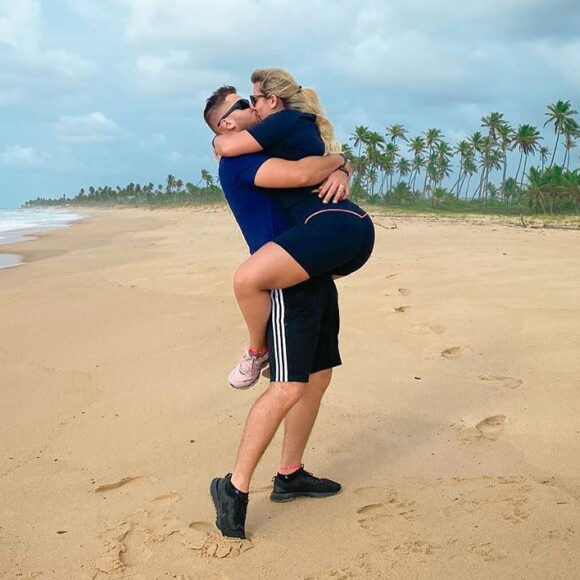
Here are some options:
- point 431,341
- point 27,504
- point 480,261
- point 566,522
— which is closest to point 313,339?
point 566,522

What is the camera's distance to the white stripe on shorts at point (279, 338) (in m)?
2.66

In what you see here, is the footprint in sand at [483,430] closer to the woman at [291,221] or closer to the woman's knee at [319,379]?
the woman's knee at [319,379]

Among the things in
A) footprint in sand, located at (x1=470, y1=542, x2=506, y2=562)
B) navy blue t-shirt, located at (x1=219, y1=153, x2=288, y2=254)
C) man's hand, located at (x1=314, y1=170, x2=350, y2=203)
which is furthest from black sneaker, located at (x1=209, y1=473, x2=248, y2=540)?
man's hand, located at (x1=314, y1=170, x2=350, y2=203)

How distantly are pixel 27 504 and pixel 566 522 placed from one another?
228 cm

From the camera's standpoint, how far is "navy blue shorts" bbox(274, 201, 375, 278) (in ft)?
8.48

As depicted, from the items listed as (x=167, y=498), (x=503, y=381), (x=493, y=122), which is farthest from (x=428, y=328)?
(x=493, y=122)

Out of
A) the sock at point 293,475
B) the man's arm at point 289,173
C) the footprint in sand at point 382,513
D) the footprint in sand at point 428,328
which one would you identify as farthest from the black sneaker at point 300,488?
the footprint in sand at point 428,328

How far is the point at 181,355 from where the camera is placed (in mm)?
5117

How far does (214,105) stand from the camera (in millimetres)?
2842

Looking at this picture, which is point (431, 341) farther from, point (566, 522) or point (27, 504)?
point (27, 504)

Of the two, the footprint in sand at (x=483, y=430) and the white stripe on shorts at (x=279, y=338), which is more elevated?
the white stripe on shorts at (x=279, y=338)

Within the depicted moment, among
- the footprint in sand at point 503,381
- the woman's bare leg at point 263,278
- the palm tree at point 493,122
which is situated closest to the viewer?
the woman's bare leg at point 263,278

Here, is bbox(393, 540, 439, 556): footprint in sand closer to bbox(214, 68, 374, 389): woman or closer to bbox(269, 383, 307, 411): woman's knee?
bbox(269, 383, 307, 411): woman's knee

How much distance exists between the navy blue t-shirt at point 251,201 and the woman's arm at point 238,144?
33mm
